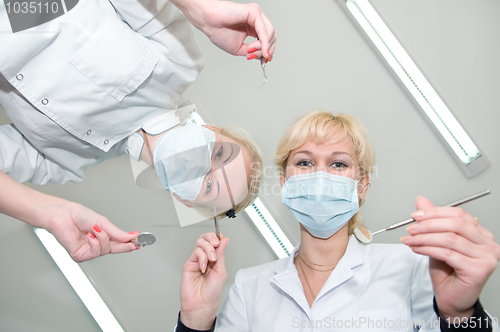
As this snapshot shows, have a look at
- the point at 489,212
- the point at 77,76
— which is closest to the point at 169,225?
the point at 77,76

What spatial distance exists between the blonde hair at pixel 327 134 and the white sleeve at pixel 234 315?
22.6 inches

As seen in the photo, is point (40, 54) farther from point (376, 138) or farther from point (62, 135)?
point (376, 138)

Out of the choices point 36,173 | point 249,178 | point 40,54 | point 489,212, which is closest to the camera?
point 40,54

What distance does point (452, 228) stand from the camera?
33.2 inches

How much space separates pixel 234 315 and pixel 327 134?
79 cm

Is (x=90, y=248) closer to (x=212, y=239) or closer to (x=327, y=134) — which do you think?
(x=212, y=239)

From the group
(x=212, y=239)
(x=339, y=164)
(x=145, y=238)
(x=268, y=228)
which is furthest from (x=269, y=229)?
(x=145, y=238)

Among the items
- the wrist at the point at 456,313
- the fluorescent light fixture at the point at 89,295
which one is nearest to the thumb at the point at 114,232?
the wrist at the point at 456,313

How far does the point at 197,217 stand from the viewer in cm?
152

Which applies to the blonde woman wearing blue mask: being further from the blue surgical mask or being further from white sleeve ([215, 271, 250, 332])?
the blue surgical mask

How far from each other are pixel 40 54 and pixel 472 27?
1.92 metres

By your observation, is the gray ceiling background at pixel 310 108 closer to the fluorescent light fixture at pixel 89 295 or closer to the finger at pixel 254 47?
the fluorescent light fixture at pixel 89 295

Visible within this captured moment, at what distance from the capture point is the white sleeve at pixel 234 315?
1.41 m

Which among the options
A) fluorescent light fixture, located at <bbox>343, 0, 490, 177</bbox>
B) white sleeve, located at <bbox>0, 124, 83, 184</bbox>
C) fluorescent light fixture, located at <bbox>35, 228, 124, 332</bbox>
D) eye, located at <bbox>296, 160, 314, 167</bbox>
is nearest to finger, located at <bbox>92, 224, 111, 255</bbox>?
white sleeve, located at <bbox>0, 124, 83, 184</bbox>
